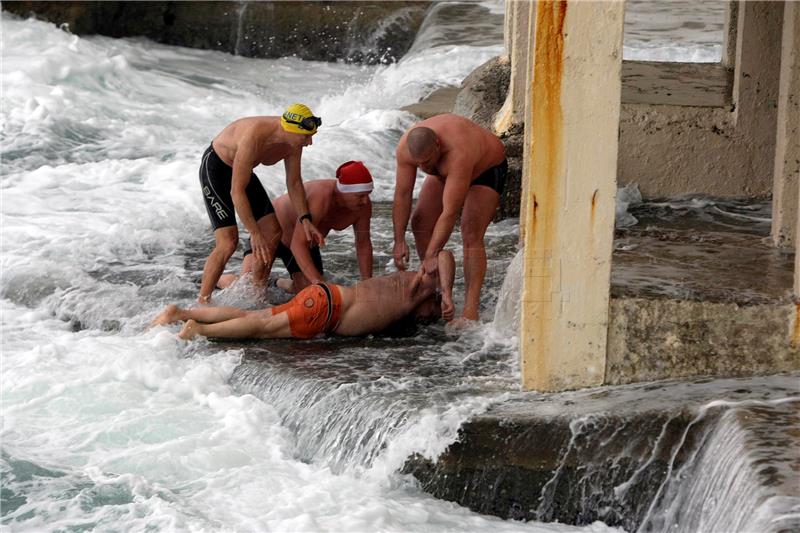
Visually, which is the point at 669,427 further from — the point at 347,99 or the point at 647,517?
the point at 347,99

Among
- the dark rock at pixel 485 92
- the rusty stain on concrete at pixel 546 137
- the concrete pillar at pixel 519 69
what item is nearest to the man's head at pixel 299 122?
the rusty stain on concrete at pixel 546 137

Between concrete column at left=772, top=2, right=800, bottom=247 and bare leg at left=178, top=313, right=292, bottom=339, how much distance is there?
3008mm

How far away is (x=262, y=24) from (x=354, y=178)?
14.8m

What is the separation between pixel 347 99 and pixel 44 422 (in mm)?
10763

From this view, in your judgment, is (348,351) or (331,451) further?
(348,351)

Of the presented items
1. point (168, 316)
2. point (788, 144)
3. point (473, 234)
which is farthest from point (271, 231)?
point (788, 144)

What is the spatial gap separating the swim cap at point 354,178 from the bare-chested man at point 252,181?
0.30m

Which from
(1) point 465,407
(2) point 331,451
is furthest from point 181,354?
(1) point 465,407

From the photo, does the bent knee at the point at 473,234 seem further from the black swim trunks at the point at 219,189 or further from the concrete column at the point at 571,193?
the concrete column at the point at 571,193

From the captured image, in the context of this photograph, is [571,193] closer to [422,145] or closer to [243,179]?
[422,145]

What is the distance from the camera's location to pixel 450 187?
23.5 ft

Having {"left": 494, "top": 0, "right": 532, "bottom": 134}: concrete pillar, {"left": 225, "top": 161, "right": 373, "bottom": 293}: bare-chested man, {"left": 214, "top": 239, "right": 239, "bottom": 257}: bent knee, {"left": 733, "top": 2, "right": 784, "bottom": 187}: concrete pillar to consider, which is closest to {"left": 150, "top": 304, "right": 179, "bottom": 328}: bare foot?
{"left": 214, "top": 239, "right": 239, "bottom": 257}: bent knee

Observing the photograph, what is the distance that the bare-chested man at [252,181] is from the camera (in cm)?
764

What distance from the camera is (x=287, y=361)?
6852 mm
